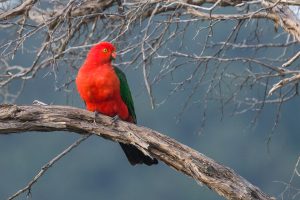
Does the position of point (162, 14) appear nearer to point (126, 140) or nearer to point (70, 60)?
point (70, 60)

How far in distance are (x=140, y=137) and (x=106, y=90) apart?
668mm

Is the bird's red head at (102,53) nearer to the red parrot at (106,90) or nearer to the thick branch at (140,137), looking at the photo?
the red parrot at (106,90)

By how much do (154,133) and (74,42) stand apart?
2995 millimetres

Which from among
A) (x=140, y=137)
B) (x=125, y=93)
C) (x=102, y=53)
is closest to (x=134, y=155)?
(x=125, y=93)

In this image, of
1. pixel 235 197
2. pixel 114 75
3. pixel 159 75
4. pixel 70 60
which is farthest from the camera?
pixel 70 60

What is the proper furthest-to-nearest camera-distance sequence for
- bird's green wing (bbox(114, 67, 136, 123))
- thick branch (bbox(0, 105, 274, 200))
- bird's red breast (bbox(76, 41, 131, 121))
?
bird's green wing (bbox(114, 67, 136, 123)), bird's red breast (bbox(76, 41, 131, 121)), thick branch (bbox(0, 105, 274, 200))

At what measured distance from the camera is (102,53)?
4.86 meters

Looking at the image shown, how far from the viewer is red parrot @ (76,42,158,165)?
459 cm

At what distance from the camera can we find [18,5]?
6.15 m

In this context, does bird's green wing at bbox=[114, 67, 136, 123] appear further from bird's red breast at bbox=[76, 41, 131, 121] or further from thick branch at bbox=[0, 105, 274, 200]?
thick branch at bbox=[0, 105, 274, 200]

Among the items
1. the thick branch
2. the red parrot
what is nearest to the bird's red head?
the red parrot

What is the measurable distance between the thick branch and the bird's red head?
717mm

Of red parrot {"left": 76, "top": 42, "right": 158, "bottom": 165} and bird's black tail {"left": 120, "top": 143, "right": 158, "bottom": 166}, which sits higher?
red parrot {"left": 76, "top": 42, "right": 158, "bottom": 165}

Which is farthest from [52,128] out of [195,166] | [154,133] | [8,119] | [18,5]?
[18,5]
